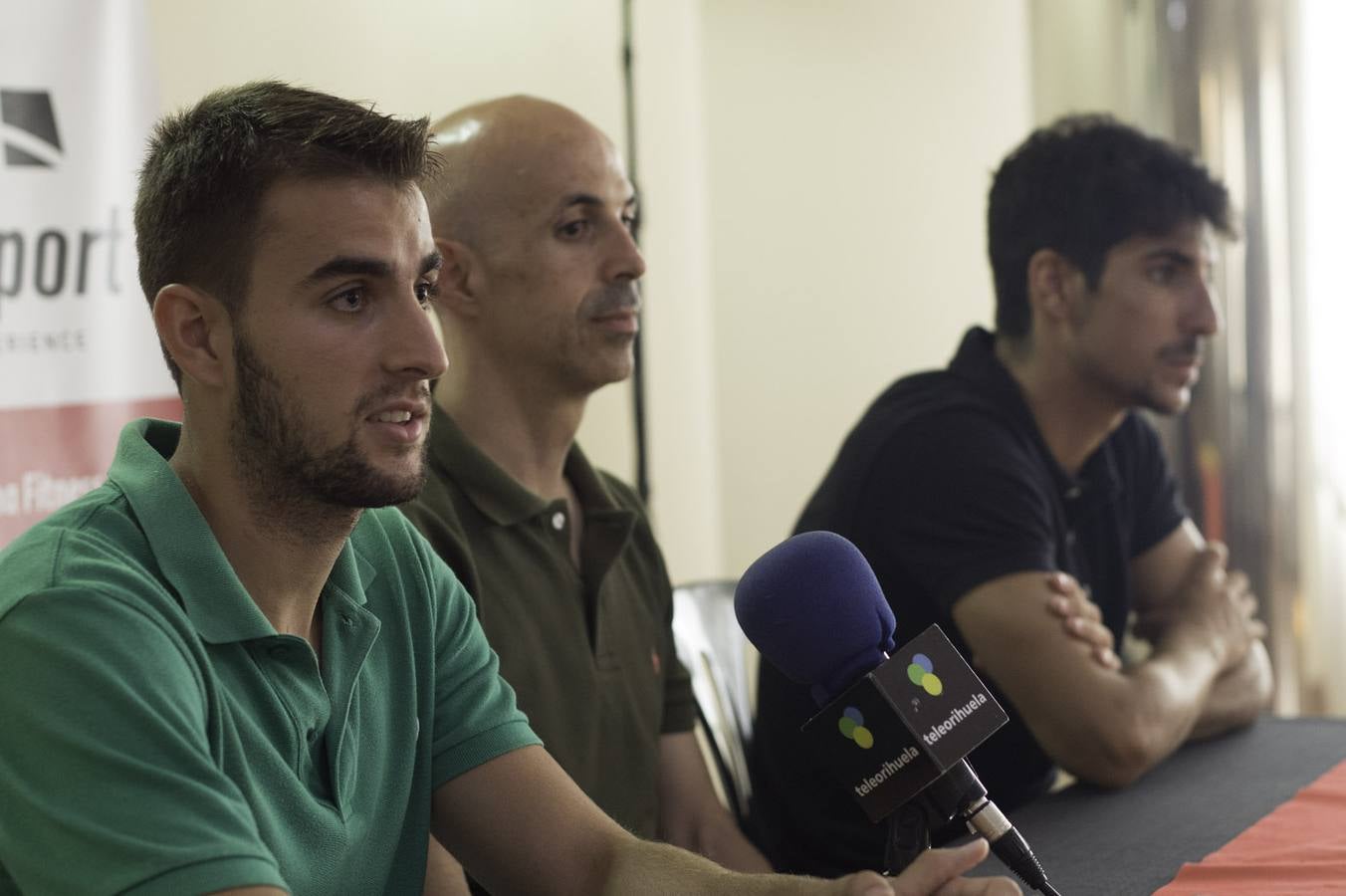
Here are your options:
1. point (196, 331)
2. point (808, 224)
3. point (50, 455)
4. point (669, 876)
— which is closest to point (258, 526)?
point (196, 331)

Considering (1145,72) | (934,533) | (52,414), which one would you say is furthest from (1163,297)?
(1145,72)

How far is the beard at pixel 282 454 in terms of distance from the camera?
1.32 m

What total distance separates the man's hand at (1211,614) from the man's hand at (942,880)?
1.19 meters

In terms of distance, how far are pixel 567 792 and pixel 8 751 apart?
1.92 feet

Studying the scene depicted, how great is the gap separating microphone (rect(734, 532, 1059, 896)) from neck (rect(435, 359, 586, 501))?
838 mm

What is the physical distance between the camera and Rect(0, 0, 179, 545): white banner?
258 cm

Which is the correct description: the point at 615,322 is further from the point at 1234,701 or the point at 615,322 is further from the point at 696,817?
the point at 1234,701

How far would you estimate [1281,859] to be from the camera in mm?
1545

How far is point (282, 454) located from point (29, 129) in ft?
5.22

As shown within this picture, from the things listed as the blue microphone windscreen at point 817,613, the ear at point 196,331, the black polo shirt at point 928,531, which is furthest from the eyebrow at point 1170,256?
the ear at point 196,331

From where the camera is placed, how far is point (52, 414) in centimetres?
264

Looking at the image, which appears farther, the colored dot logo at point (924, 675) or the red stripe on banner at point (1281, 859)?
the red stripe on banner at point (1281, 859)

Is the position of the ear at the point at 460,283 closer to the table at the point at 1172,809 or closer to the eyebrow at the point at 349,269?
the eyebrow at the point at 349,269

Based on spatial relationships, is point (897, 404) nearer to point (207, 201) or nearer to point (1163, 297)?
point (1163, 297)
